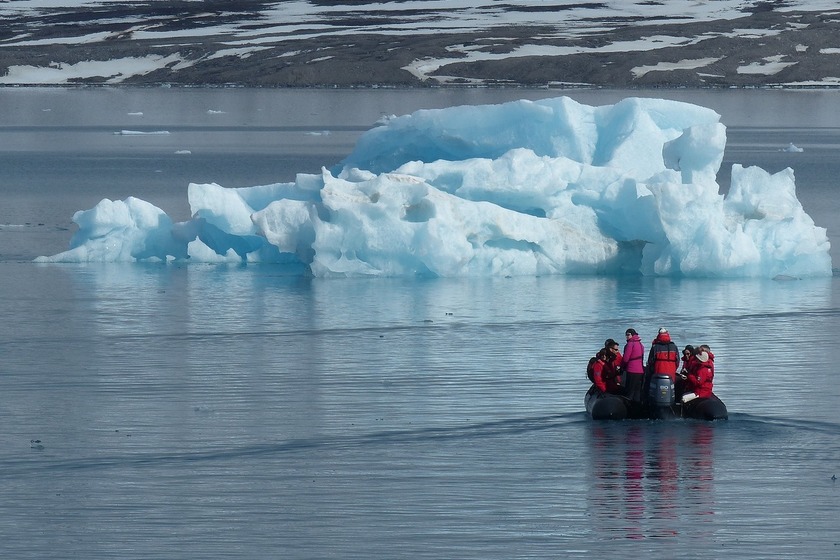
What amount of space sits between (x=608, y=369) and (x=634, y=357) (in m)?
0.22

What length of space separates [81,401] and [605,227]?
744cm

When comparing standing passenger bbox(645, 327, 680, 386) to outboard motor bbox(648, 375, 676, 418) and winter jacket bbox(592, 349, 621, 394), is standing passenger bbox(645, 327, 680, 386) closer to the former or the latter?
outboard motor bbox(648, 375, 676, 418)

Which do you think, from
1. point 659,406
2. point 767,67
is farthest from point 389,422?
point 767,67

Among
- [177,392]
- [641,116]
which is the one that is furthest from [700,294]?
[177,392]

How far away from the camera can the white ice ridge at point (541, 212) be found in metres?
15.6

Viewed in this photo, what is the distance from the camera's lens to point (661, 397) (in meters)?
9.92

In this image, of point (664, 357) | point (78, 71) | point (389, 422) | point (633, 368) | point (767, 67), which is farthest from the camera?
point (78, 71)

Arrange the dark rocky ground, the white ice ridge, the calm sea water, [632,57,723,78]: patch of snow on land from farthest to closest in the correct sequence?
the dark rocky ground < [632,57,723,78]: patch of snow on land < the white ice ridge < the calm sea water

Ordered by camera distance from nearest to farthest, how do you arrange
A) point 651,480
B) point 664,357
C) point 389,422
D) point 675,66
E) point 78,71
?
1. point 651,480
2. point 664,357
3. point 389,422
4. point 675,66
5. point 78,71

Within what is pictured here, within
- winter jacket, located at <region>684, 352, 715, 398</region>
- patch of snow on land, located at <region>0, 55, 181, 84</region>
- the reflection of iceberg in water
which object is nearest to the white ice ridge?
winter jacket, located at <region>684, 352, 715, 398</region>

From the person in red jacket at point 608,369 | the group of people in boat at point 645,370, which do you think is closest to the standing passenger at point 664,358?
the group of people in boat at point 645,370

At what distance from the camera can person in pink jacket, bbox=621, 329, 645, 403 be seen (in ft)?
32.6

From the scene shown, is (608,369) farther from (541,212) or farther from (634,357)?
(541,212)

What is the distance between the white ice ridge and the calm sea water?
344mm
